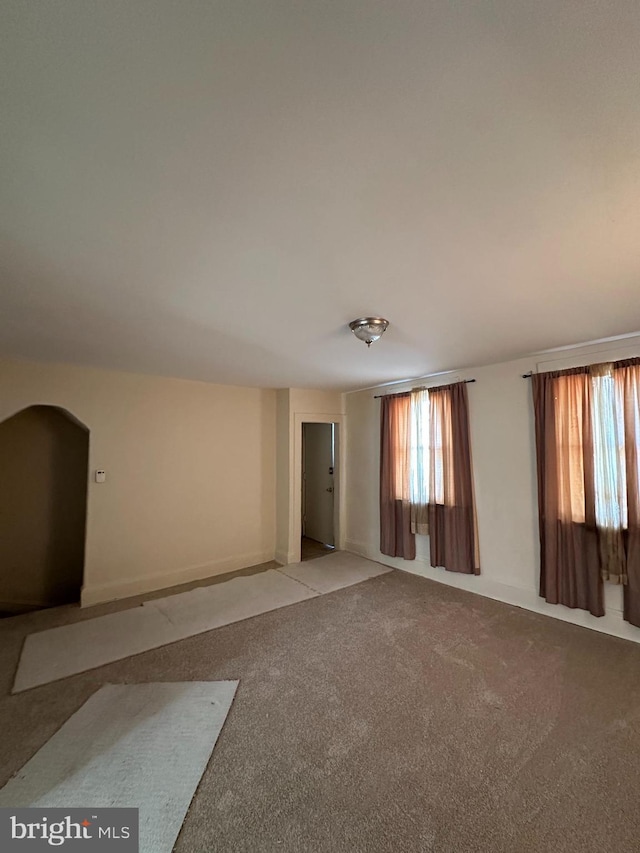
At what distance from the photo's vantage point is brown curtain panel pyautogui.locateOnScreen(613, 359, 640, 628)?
2627 millimetres

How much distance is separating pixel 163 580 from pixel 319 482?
2.90 m

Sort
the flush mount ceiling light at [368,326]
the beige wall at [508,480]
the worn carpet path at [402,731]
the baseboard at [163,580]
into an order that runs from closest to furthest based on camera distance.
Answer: the worn carpet path at [402,731] < the flush mount ceiling light at [368,326] < the beige wall at [508,480] < the baseboard at [163,580]

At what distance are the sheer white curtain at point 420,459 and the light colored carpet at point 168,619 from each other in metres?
0.90

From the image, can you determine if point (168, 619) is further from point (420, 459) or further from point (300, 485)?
point (420, 459)

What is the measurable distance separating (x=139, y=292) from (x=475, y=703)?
3138 millimetres

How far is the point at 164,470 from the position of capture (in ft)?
13.4

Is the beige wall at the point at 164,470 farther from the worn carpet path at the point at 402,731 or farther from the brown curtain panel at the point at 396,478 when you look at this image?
the brown curtain panel at the point at 396,478

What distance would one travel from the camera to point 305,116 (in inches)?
35.2

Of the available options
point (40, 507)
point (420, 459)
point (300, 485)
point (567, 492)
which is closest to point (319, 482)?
point (300, 485)

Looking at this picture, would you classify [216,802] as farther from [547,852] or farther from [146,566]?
[146,566]

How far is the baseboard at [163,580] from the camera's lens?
3539mm

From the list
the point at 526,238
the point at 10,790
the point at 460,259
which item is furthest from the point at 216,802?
the point at 526,238

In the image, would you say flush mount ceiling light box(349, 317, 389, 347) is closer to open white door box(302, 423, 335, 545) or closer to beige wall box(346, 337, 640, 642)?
beige wall box(346, 337, 640, 642)

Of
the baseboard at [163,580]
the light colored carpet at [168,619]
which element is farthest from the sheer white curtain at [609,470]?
the baseboard at [163,580]
